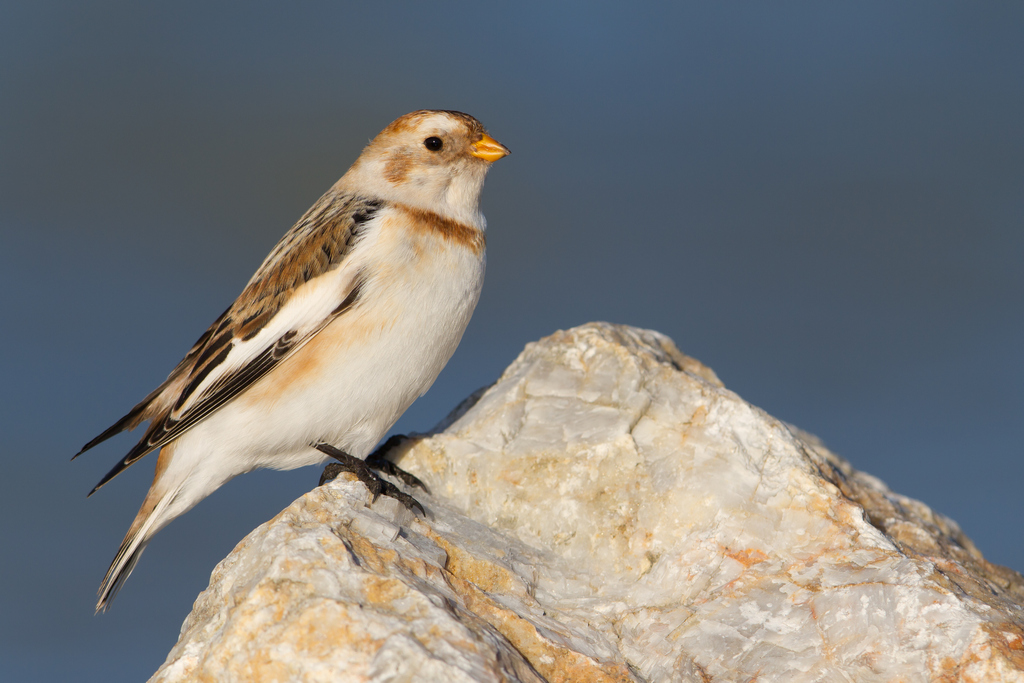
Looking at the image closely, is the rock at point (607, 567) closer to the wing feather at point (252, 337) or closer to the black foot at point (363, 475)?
the black foot at point (363, 475)

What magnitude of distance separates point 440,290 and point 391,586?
4.57 feet

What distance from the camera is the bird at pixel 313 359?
317 cm

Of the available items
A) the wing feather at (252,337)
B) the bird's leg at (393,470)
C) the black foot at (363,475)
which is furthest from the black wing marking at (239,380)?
the bird's leg at (393,470)

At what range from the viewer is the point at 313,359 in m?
3.16

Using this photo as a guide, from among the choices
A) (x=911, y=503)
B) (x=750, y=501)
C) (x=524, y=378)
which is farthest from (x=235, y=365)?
(x=911, y=503)

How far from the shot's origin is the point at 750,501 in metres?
2.86

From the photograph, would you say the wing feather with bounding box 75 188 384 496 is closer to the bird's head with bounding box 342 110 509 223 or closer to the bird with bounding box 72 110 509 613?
the bird with bounding box 72 110 509 613

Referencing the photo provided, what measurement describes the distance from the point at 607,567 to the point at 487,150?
188 centimetres

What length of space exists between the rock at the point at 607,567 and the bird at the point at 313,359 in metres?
0.34

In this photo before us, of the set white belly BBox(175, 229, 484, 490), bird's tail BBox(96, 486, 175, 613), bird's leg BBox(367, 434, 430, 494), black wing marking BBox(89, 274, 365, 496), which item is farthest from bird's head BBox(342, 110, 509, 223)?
bird's tail BBox(96, 486, 175, 613)

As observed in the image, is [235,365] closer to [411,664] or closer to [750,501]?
[411,664]

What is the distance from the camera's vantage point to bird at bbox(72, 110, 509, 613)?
3.17 m

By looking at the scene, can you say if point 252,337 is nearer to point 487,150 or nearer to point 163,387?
point 163,387

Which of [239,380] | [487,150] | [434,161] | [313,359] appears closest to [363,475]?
[313,359]
